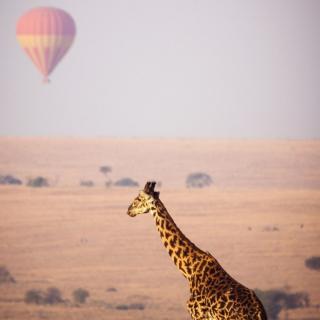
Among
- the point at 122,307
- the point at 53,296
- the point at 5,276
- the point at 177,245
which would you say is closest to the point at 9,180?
the point at 5,276

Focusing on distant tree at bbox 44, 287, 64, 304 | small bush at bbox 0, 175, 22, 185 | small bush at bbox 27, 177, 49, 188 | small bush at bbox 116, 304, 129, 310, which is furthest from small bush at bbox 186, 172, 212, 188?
small bush at bbox 116, 304, 129, 310

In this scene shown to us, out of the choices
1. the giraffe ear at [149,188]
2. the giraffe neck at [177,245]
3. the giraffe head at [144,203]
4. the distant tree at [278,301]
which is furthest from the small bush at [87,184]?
the giraffe ear at [149,188]

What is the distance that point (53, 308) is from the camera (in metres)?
66.4

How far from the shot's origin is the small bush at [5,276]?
254 feet

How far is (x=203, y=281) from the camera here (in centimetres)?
1503

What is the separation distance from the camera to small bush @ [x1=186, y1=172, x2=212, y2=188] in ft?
464

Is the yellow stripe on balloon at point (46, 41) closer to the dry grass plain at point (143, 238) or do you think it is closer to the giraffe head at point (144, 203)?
the dry grass plain at point (143, 238)

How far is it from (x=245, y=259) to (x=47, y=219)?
79.7 ft

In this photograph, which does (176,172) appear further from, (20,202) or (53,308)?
(53,308)

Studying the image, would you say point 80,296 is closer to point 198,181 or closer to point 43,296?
point 43,296

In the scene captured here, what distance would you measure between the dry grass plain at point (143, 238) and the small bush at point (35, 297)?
436mm

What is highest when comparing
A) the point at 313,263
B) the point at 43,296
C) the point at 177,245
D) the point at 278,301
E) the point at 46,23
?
the point at 46,23

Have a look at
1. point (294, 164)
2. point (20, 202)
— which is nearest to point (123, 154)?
point (294, 164)

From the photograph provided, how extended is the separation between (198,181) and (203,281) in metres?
131
